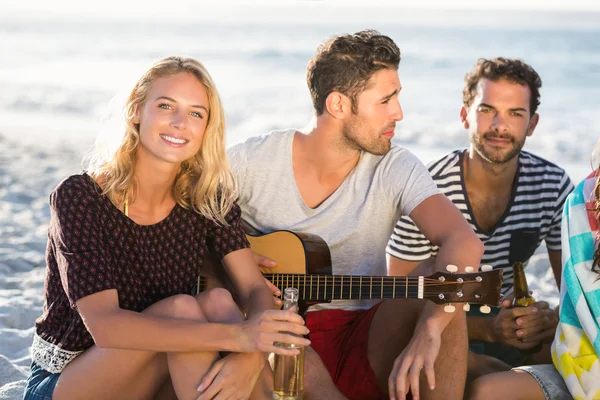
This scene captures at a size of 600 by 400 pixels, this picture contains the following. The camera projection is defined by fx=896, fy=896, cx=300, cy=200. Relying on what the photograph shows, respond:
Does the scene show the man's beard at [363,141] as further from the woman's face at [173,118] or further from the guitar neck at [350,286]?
the woman's face at [173,118]

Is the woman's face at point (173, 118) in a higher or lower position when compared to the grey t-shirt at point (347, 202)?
higher

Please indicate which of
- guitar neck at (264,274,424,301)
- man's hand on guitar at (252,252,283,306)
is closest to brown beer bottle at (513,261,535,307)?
guitar neck at (264,274,424,301)

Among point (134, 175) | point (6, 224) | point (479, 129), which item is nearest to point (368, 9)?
point (6, 224)

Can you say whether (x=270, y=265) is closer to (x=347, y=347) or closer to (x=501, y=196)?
(x=347, y=347)

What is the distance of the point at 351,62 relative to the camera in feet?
12.3

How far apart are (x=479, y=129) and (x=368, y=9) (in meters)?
19.1

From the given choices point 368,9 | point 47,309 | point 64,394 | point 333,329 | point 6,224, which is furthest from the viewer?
point 368,9

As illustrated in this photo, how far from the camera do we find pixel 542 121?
13.3 m

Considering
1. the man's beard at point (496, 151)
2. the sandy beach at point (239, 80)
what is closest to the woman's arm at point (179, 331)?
the sandy beach at point (239, 80)

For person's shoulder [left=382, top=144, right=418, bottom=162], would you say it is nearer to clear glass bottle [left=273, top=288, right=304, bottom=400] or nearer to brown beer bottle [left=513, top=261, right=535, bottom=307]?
brown beer bottle [left=513, top=261, right=535, bottom=307]

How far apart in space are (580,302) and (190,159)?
1.47 metres

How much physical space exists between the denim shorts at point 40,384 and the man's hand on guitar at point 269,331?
0.64 meters

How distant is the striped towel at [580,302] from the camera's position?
2.96 m

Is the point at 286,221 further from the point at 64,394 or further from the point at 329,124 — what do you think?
the point at 64,394
